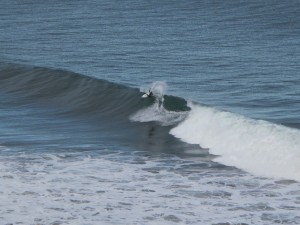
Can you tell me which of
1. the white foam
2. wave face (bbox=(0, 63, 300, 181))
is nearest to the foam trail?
wave face (bbox=(0, 63, 300, 181))

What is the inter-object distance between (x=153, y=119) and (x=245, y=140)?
5886mm

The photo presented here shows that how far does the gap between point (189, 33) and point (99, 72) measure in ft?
36.3

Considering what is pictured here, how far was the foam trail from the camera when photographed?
30.0 metres

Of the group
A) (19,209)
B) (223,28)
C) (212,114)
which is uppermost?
(223,28)

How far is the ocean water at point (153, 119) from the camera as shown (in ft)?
87.2

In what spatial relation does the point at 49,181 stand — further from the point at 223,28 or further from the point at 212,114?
the point at 223,28

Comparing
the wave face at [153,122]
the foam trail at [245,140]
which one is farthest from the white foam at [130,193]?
the wave face at [153,122]

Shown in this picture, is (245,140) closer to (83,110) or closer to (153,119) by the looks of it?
(153,119)

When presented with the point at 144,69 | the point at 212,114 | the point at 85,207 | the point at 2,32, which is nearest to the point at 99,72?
the point at 144,69

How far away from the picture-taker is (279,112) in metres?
35.2

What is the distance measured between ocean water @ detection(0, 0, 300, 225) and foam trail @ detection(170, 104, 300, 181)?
5 centimetres

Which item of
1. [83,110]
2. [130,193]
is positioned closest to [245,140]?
[130,193]

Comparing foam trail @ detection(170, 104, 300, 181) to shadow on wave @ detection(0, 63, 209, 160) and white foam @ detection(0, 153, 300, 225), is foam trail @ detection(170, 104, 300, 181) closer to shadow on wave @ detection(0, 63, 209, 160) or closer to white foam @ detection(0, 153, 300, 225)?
shadow on wave @ detection(0, 63, 209, 160)

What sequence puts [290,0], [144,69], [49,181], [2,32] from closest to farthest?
1. [49,181]
2. [144,69]
3. [2,32]
4. [290,0]
